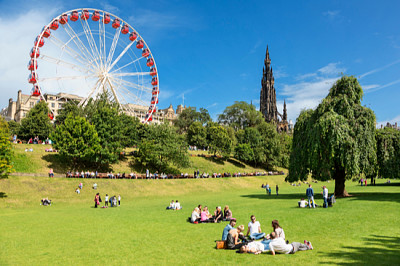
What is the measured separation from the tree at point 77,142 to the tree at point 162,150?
9.62 metres

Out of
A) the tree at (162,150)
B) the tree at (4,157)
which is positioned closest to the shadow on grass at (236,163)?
the tree at (162,150)

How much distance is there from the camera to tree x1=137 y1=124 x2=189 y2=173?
55938mm

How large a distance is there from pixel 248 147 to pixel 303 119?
49375 millimetres

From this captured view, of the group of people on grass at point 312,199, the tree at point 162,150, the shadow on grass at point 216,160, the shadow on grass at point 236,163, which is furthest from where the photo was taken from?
the shadow on grass at point 236,163

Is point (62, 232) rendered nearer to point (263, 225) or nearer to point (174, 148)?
point (263, 225)

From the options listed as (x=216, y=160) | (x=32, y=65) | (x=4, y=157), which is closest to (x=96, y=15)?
(x=32, y=65)

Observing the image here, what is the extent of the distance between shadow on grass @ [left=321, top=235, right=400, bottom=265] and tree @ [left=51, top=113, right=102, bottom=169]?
140 ft

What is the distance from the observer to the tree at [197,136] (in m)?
89.3

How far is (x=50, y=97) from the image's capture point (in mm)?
111688

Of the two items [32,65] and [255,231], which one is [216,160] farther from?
[255,231]

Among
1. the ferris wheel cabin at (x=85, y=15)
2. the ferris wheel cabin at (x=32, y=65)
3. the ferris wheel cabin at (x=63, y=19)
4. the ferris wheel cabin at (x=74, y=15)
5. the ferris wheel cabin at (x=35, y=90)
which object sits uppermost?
the ferris wheel cabin at (x=85, y=15)

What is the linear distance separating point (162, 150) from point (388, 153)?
3780 centimetres

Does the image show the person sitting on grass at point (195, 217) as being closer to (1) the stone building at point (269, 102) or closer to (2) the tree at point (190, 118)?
(2) the tree at point (190, 118)

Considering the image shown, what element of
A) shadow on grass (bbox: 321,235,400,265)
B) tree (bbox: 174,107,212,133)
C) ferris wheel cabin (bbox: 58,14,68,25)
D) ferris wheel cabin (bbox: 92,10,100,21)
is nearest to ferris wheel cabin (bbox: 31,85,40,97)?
ferris wheel cabin (bbox: 58,14,68,25)
